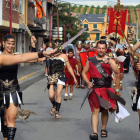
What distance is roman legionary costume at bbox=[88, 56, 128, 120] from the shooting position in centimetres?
605

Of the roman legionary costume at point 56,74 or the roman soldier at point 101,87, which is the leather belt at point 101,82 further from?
the roman legionary costume at point 56,74

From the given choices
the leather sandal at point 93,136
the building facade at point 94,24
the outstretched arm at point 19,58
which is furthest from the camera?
the building facade at point 94,24

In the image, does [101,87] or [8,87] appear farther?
[101,87]

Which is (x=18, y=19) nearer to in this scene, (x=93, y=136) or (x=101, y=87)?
(x=101, y=87)

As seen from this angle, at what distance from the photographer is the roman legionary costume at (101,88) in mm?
6051

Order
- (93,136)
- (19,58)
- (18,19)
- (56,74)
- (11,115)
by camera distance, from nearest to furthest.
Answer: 1. (19,58)
2. (11,115)
3. (93,136)
4. (56,74)
5. (18,19)

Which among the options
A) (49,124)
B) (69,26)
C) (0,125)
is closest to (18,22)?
(49,124)

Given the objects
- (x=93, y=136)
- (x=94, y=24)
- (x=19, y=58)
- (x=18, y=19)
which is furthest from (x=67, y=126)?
(x=94, y=24)

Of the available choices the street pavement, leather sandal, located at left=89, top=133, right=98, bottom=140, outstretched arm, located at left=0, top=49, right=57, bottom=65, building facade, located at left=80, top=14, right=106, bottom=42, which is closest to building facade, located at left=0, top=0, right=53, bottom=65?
the street pavement

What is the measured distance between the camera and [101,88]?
6.11 meters

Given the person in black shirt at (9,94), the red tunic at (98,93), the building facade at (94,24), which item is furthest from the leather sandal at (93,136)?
the building facade at (94,24)

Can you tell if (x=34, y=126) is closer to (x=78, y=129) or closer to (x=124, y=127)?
(x=78, y=129)

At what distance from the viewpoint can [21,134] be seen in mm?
6367

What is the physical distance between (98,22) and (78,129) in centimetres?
9833
